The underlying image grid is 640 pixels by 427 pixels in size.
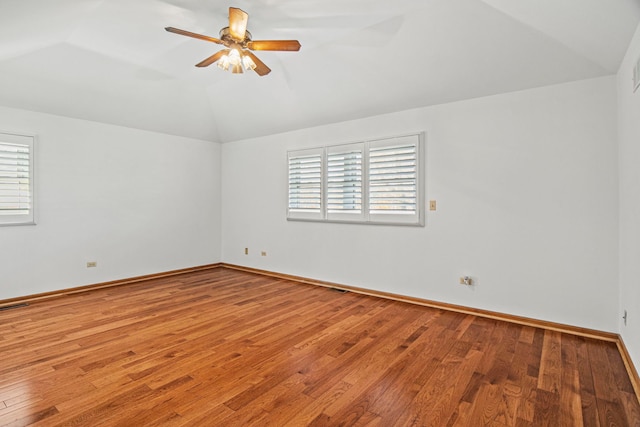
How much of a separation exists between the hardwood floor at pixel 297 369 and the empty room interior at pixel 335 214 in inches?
0.9

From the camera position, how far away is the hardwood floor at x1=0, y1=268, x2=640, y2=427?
6.37ft

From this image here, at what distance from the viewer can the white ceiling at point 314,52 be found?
273 centimetres

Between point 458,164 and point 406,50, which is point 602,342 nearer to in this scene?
point 458,164

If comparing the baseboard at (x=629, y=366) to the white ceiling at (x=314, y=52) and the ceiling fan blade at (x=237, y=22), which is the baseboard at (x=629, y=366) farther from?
the ceiling fan blade at (x=237, y=22)

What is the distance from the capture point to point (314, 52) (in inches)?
148

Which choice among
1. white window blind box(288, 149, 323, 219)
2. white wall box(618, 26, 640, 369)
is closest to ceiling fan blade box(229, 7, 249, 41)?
white window blind box(288, 149, 323, 219)

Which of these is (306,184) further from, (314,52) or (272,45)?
(272,45)

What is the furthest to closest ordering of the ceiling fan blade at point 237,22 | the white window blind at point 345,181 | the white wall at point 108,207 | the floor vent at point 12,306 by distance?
the white window blind at point 345,181, the white wall at point 108,207, the floor vent at point 12,306, the ceiling fan blade at point 237,22

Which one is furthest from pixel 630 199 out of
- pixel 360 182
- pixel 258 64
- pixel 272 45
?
pixel 258 64

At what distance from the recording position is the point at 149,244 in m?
5.46

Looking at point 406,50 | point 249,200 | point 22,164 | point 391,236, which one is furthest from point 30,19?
point 391,236

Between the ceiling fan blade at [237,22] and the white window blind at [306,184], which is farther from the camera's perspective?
the white window blind at [306,184]

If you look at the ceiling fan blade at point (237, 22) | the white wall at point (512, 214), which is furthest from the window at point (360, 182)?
the ceiling fan blade at point (237, 22)

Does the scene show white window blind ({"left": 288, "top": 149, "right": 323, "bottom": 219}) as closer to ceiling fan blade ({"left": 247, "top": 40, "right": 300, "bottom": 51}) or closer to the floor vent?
ceiling fan blade ({"left": 247, "top": 40, "right": 300, "bottom": 51})
